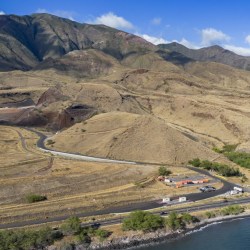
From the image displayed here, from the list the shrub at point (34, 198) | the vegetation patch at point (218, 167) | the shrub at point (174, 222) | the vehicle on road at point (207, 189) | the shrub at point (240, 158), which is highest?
the shrub at point (240, 158)

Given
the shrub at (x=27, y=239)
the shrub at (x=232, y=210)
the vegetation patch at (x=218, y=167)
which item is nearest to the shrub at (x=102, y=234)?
the shrub at (x=27, y=239)

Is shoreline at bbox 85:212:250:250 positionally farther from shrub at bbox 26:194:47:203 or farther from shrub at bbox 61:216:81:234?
shrub at bbox 26:194:47:203

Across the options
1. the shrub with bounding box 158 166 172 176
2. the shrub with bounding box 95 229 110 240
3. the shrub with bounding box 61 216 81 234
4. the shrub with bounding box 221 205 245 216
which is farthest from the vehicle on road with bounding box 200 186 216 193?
the shrub with bounding box 61 216 81 234

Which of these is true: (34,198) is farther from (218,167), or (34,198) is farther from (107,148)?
(218,167)

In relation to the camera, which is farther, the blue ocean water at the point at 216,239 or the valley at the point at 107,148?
the valley at the point at 107,148

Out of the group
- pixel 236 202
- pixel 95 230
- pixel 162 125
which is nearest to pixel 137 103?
pixel 162 125

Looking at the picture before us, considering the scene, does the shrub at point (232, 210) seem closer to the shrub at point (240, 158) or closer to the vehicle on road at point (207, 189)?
the vehicle on road at point (207, 189)
